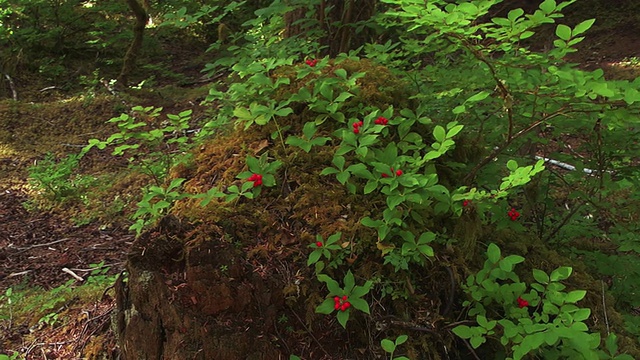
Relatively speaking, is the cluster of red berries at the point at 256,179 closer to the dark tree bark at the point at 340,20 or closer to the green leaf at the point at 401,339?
the green leaf at the point at 401,339

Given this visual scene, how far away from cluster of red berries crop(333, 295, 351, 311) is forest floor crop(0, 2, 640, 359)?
3.78ft

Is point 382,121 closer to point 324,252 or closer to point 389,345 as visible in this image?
point 324,252

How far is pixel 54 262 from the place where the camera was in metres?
4.26

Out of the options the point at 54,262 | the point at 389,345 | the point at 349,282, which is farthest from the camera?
the point at 54,262

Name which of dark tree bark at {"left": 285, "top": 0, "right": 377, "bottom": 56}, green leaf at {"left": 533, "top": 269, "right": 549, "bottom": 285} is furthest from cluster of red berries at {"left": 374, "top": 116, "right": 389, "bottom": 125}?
dark tree bark at {"left": 285, "top": 0, "right": 377, "bottom": 56}

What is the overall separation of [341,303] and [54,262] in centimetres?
344

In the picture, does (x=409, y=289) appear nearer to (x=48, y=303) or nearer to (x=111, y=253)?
(x=48, y=303)

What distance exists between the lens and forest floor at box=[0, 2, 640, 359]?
2.57 metres

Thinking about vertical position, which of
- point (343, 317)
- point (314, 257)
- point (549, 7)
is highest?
point (549, 7)

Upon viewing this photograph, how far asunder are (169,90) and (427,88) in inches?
293

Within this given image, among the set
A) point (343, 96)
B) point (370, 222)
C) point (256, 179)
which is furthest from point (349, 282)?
point (343, 96)

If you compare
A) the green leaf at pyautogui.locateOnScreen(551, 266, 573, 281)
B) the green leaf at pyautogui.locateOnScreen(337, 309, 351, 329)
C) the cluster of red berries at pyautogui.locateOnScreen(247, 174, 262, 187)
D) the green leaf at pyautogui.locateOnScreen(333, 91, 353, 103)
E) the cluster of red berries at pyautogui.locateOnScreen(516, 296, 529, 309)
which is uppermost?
the green leaf at pyautogui.locateOnScreen(333, 91, 353, 103)

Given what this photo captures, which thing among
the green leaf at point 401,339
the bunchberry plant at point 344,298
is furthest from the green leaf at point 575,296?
the bunchberry plant at point 344,298

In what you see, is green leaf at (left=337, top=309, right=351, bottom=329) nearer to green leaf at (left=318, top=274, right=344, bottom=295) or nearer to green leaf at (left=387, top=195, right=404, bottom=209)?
green leaf at (left=318, top=274, right=344, bottom=295)
